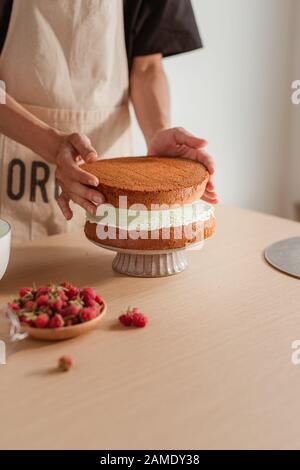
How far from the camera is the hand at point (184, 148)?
1250 millimetres

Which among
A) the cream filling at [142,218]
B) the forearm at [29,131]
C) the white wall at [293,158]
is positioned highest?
the forearm at [29,131]

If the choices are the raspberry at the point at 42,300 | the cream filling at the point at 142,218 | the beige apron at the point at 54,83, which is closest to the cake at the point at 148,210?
the cream filling at the point at 142,218

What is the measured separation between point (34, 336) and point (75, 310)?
0.23 ft

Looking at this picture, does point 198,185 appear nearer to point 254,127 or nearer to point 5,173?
point 5,173

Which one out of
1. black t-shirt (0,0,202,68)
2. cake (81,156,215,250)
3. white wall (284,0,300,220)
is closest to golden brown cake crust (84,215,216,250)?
cake (81,156,215,250)

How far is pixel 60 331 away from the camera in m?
0.90

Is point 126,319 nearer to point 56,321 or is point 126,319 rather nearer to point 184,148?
point 56,321

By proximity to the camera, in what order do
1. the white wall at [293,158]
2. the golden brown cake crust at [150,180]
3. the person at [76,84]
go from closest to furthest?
the golden brown cake crust at [150,180] → the person at [76,84] → the white wall at [293,158]

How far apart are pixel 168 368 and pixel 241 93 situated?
6.71 feet

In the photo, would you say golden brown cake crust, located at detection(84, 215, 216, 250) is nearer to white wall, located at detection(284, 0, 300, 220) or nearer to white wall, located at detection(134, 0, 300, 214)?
white wall, located at detection(134, 0, 300, 214)

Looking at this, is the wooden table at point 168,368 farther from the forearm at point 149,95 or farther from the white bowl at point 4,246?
the forearm at point 149,95

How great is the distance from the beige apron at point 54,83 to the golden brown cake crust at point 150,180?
1.15 ft

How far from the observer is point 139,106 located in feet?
5.34
